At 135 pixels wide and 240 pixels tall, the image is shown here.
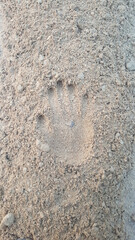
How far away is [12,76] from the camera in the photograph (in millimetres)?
1249

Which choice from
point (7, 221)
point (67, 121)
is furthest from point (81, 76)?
point (7, 221)

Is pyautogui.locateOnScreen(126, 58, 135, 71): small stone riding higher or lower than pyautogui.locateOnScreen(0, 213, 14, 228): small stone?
higher

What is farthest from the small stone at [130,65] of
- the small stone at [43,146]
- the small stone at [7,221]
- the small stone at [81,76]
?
the small stone at [7,221]

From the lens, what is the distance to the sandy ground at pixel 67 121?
1139mm

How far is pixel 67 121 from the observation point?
1188 millimetres

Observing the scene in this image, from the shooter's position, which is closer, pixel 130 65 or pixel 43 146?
pixel 43 146

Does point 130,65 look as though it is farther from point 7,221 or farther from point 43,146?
point 7,221

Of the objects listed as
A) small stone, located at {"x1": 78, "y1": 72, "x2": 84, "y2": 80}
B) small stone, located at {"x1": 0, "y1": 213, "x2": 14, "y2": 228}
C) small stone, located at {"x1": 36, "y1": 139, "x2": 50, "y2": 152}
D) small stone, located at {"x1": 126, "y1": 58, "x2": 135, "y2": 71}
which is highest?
small stone, located at {"x1": 78, "y1": 72, "x2": 84, "y2": 80}

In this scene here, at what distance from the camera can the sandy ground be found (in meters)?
1.14

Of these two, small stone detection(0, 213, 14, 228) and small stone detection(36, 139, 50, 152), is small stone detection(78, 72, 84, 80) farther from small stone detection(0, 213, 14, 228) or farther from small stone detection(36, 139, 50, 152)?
small stone detection(0, 213, 14, 228)

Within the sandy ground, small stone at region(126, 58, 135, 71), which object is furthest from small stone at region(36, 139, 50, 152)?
small stone at region(126, 58, 135, 71)

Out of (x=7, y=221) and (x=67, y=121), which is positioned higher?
(x=67, y=121)

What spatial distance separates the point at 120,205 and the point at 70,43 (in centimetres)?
65

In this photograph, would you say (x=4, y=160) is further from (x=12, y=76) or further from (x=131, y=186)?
(x=131, y=186)
